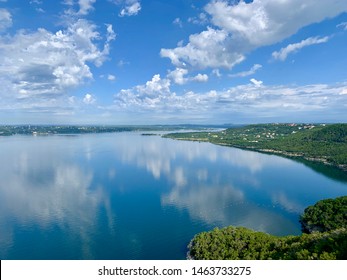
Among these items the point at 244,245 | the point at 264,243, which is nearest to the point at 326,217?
the point at 264,243

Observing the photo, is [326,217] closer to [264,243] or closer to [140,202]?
[264,243]

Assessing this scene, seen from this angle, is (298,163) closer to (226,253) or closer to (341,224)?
(341,224)

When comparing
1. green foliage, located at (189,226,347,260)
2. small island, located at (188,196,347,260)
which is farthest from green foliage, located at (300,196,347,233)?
green foliage, located at (189,226,347,260)

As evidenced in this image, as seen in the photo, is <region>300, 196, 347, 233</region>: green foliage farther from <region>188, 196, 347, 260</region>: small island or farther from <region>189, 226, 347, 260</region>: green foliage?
<region>189, 226, 347, 260</region>: green foliage

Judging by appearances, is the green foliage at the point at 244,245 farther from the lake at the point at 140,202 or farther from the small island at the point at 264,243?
the lake at the point at 140,202

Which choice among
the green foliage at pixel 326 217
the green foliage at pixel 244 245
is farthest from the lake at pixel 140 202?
the green foliage at pixel 244 245

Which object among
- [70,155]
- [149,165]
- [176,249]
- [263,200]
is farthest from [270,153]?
[176,249]
